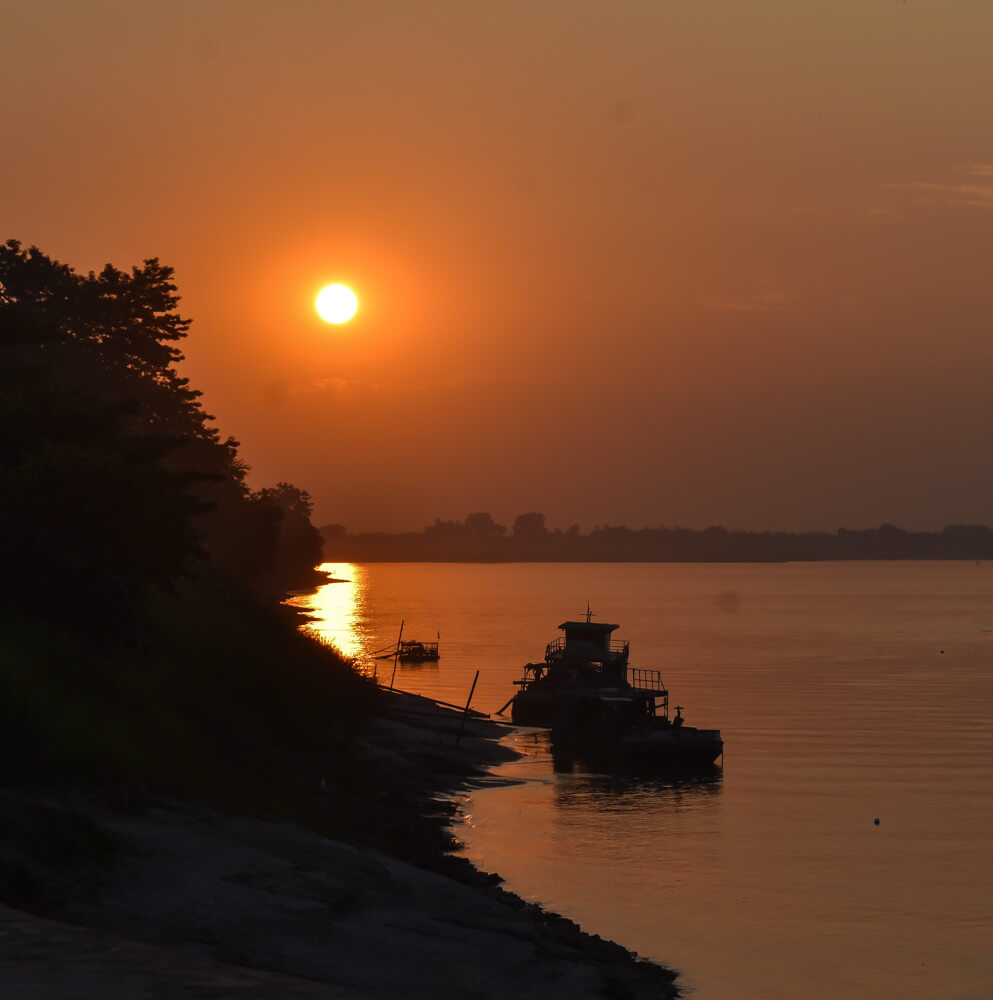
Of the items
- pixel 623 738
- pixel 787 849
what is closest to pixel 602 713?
pixel 623 738

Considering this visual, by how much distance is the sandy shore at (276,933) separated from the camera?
1488 centimetres

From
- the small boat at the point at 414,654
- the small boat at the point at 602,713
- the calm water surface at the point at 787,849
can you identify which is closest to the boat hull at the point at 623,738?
the small boat at the point at 602,713

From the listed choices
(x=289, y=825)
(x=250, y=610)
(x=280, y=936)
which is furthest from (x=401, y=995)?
(x=250, y=610)

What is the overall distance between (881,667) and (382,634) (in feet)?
230

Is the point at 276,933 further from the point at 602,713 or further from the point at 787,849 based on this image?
the point at 602,713

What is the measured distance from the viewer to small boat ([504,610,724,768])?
66.1 metres

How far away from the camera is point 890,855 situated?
46.8m

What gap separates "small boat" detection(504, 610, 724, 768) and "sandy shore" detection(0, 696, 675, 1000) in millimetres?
35415

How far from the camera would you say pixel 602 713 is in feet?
244

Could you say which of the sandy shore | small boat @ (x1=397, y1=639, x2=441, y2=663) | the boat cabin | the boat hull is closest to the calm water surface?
the boat hull

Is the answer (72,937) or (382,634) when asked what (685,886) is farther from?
(382,634)

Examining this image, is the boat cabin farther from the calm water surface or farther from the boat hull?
the calm water surface

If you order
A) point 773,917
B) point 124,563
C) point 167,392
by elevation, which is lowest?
point 773,917

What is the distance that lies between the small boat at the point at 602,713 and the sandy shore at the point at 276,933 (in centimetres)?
3542
